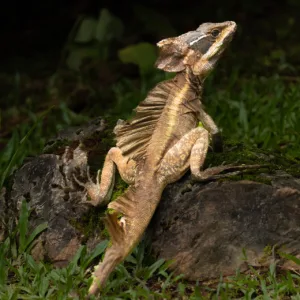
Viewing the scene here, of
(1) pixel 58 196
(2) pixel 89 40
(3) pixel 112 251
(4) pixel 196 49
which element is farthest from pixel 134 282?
(2) pixel 89 40

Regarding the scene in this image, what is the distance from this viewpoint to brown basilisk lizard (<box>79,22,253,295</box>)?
4.54 meters

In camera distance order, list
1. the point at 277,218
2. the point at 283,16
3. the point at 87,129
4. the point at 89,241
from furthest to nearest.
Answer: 1. the point at 283,16
2. the point at 87,129
3. the point at 89,241
4. the point at 277,218

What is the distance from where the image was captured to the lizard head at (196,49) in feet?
15.9

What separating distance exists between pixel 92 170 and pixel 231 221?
47.1 inches

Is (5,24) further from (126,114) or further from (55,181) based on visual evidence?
(55,181)

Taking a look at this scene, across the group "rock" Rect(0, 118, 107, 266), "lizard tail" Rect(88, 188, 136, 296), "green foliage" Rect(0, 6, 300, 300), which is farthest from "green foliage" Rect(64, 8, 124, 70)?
"lizard tail" Rect(88, 188, 136, 296)

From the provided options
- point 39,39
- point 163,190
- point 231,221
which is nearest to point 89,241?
point 163,190

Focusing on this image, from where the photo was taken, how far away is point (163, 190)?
4.65m

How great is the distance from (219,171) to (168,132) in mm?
412

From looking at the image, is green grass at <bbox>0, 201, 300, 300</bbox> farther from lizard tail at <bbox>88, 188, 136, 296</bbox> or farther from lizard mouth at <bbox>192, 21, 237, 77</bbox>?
lizard mouth at <bbox>192, 21, 237, 77</bbox>

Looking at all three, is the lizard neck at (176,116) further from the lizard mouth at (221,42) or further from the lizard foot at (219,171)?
the lizard foot at (219,171)

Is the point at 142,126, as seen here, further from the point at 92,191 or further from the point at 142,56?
the point at 142,56

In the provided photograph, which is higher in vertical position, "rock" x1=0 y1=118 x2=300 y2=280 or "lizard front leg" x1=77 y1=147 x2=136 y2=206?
"lizard front leg" x1=77 y1=147 x2=136 y2=206

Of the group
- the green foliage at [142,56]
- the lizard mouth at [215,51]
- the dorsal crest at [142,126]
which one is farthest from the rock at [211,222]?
the green foliage at [142,56]
